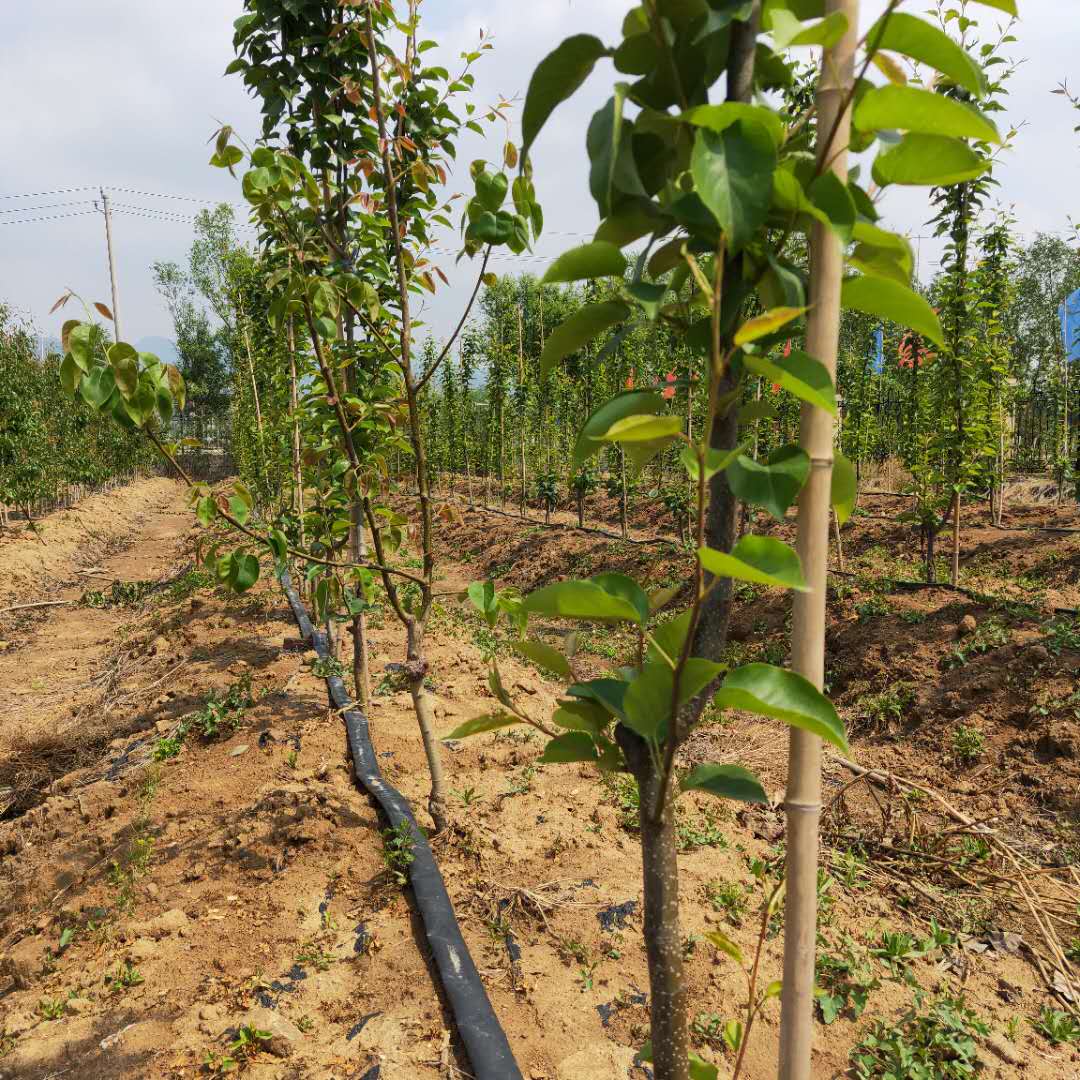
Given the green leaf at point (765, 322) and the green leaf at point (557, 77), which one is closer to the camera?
the green leaf at point (765, 322)

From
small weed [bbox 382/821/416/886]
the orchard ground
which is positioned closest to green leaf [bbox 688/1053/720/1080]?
the orchard ground

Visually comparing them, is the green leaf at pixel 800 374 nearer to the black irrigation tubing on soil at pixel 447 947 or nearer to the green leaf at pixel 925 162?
the green leaf at pixel 925 162

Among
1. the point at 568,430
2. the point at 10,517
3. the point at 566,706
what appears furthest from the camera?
the point at 10,517

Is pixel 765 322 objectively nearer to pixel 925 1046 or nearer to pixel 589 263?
pixel 589 263

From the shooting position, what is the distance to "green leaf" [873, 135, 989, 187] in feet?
2.28

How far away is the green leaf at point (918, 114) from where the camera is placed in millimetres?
665

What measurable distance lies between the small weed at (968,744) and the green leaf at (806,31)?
4.68 meters

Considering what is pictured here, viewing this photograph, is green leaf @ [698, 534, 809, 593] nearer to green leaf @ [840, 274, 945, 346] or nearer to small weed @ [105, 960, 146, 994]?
green leaf @ [840, 274, 945, 346]

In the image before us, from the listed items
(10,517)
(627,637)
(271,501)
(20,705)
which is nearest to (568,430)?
(271,501)

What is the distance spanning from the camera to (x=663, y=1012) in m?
0.98

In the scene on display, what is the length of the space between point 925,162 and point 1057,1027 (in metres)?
2.68

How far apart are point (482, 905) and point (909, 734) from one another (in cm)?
339

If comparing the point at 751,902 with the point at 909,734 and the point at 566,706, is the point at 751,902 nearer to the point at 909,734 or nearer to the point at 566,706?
the point at 566,706

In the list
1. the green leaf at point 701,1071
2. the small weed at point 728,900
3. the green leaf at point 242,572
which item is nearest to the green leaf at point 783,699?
the green leaf at point 701,1071
